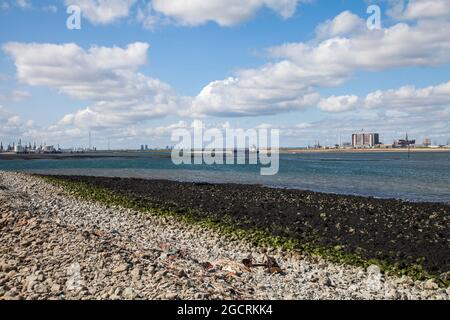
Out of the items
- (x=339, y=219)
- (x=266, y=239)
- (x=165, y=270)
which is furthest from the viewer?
(x=339, y=219)

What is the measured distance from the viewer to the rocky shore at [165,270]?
10.5 metres

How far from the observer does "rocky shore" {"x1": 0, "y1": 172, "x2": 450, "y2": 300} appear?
34.4 ft

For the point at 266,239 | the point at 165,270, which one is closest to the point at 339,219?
the point at 266,239

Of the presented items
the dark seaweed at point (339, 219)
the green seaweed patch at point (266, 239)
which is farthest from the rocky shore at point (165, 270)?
the dark seaweed at point (339, 219)

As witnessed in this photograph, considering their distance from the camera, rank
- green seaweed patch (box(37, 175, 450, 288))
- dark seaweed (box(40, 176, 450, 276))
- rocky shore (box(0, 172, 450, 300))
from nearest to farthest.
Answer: rocky shore (box(0, 172, 450, 300))
green seaweed patch (box(37, 175, 450, 288))
dark seaweed (box(40, 176, 450, 276))

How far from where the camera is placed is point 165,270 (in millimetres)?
11695

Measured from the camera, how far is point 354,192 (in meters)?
42.2

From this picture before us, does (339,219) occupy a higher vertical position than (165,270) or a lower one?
lower

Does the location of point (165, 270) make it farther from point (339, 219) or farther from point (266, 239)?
point (339, 219)

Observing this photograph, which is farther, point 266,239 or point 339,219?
point 339,219

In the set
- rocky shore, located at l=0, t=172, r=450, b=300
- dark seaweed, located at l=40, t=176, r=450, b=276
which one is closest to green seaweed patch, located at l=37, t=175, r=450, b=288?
dark seaweed, located at l=40, t=176, r=450, b=276

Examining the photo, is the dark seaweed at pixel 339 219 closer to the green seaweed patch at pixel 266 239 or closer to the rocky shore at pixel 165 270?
the green seaweed patch at pixel 266 239

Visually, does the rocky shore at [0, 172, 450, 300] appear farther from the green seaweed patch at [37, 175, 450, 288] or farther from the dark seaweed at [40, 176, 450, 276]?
the dark seaweed at [40, 176, 450, 276]
